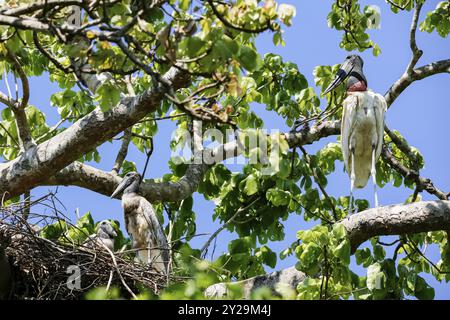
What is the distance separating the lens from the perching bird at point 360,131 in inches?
424

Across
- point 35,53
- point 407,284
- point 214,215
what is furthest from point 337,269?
point 35,53

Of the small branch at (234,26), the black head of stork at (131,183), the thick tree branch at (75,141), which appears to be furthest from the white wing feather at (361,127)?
the small branch at (234,26)

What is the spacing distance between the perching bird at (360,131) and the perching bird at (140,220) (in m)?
2.14

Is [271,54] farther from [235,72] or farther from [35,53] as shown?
[235,72]

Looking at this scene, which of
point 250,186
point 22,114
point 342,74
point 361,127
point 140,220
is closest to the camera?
point 22,114

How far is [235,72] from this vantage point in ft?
19.1

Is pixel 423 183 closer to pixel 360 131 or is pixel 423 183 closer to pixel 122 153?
pixel 360 131

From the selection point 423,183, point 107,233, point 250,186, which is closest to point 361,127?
point 250,186

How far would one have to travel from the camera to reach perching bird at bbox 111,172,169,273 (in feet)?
31.9

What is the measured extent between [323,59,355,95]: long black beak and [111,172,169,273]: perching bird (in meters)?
2.08

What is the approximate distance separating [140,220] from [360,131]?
8.82 feet

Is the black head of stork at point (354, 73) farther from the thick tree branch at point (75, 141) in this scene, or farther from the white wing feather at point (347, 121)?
the thick tree branch at point (75, 141)

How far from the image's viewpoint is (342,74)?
34.7ft
